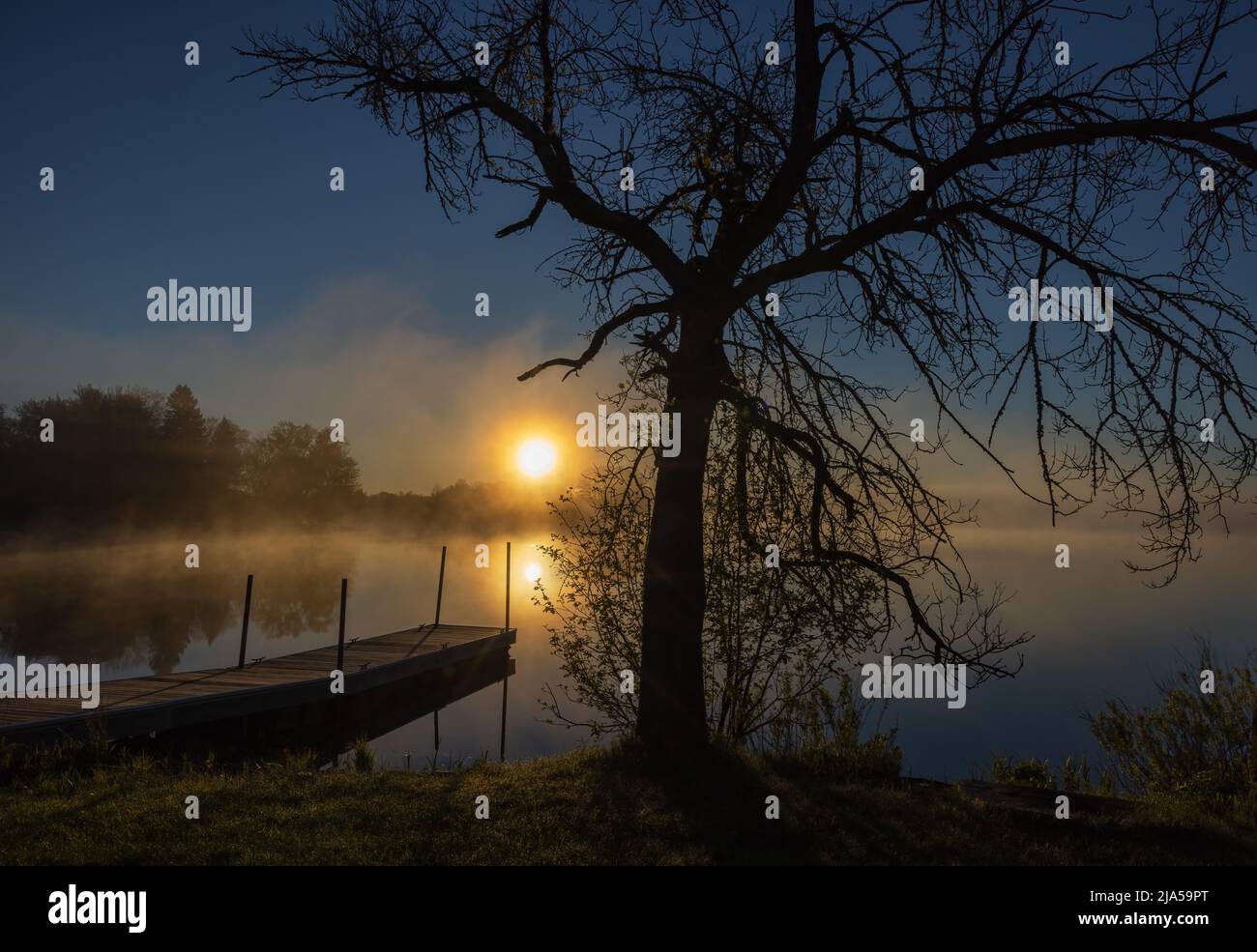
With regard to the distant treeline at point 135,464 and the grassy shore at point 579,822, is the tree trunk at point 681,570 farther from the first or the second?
the distant treeline at point 135,464

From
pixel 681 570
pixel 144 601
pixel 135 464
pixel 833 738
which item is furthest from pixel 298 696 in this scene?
pixel 135 464

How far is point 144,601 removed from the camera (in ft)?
155

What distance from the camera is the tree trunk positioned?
30.4 ft

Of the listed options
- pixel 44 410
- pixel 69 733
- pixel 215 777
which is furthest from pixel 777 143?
pixel 44 410

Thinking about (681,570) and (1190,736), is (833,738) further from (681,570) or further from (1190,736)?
(1190,736)

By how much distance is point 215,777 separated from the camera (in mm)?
9586

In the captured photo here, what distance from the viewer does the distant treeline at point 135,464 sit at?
193 ft

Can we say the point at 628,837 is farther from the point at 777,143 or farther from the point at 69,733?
the point at 69,733

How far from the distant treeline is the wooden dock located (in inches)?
1457

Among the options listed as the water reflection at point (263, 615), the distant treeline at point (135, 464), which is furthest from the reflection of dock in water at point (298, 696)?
the distant treeline at point (135, 464)

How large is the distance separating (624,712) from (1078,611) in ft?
171

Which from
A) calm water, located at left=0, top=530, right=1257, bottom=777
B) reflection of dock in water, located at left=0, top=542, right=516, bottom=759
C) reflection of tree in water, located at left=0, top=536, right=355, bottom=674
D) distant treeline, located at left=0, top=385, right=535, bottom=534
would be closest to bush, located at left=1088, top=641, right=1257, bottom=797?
calm water, located at left=0, top=530, right=1257, bottom=777

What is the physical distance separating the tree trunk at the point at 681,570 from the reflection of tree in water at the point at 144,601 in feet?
84.8

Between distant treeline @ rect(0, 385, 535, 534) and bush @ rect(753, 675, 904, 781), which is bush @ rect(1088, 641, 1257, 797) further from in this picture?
distant treeline @ rect(0, 385, 535, 534)
